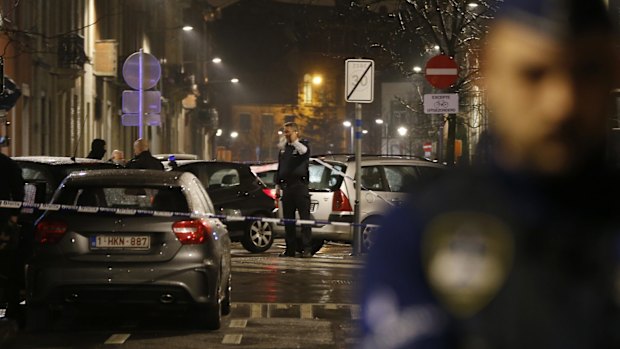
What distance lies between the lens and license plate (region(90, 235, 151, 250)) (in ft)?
39.2

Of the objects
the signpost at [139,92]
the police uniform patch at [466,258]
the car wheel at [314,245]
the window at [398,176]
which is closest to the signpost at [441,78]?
the window at [398,176]

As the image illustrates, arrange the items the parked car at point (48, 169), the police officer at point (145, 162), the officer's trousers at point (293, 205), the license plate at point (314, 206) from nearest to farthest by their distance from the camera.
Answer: the parked car at point (48, 169), the police officer at point (145, 162), the officer's trousers at point (293, 205), the license plate at point (314, 206)

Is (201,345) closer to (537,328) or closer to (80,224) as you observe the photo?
(80,224)

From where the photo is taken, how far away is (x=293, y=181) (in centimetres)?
2156

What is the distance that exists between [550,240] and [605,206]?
12cm

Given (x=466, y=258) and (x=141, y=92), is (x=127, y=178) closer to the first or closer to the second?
(x=466, y=258)

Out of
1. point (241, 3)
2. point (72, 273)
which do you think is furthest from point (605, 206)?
point (241, 3)

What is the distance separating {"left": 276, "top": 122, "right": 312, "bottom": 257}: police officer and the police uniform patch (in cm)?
1911

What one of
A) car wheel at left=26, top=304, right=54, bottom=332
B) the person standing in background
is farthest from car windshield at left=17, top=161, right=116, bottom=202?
the person standing in background

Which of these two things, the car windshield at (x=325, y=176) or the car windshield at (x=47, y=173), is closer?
the car windshield at (x=47, y=173)

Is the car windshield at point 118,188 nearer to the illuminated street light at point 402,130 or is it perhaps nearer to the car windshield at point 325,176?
the car windshield at point 325,176

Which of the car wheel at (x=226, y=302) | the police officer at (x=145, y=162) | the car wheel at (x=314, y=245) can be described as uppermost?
the police officer at (x=145, y=162)

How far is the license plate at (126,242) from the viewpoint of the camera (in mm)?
11945

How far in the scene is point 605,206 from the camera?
7.03 ft
